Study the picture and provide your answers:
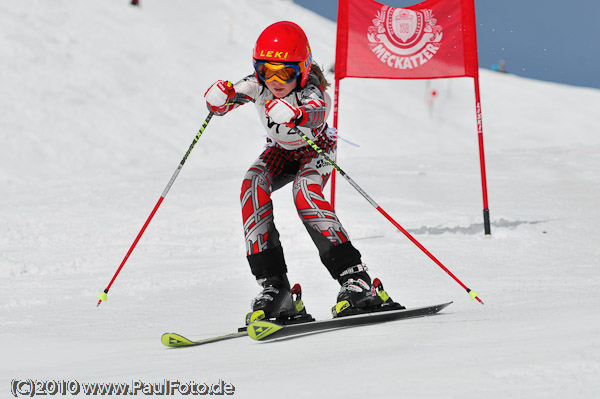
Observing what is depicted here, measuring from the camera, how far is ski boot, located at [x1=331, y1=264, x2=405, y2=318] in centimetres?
351

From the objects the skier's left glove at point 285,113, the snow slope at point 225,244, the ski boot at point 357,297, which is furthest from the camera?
the ski boot at point 357,297

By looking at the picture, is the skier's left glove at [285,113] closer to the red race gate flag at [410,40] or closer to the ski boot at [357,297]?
the ski boot at [357,297]

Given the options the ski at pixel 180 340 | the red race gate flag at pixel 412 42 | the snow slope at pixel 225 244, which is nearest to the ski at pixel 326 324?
the snow slope at pixel 225 244

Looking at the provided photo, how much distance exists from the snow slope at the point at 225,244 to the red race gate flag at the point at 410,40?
1570 millimetres

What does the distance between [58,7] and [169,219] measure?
57.1 feet

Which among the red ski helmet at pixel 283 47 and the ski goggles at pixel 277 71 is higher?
the red ski helmet at pixel 283 47

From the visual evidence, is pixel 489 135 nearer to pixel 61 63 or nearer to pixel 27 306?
pixel 61 63

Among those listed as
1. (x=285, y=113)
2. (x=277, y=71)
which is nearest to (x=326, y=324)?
(x=285, y=113)

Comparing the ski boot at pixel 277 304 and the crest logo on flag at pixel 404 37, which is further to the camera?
the crest logo on flag at pixel 404 37

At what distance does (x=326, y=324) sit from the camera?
3.28 metres

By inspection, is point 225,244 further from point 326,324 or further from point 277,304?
point 326,324

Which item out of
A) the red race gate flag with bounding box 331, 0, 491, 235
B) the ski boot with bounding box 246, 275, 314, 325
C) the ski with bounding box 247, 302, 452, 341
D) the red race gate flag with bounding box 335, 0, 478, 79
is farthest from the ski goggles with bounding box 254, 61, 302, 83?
the red race gate flag with bounding box 335, 0, 478, 79

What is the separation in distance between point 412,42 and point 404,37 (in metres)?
0.09

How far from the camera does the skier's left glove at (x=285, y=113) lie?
339cm
